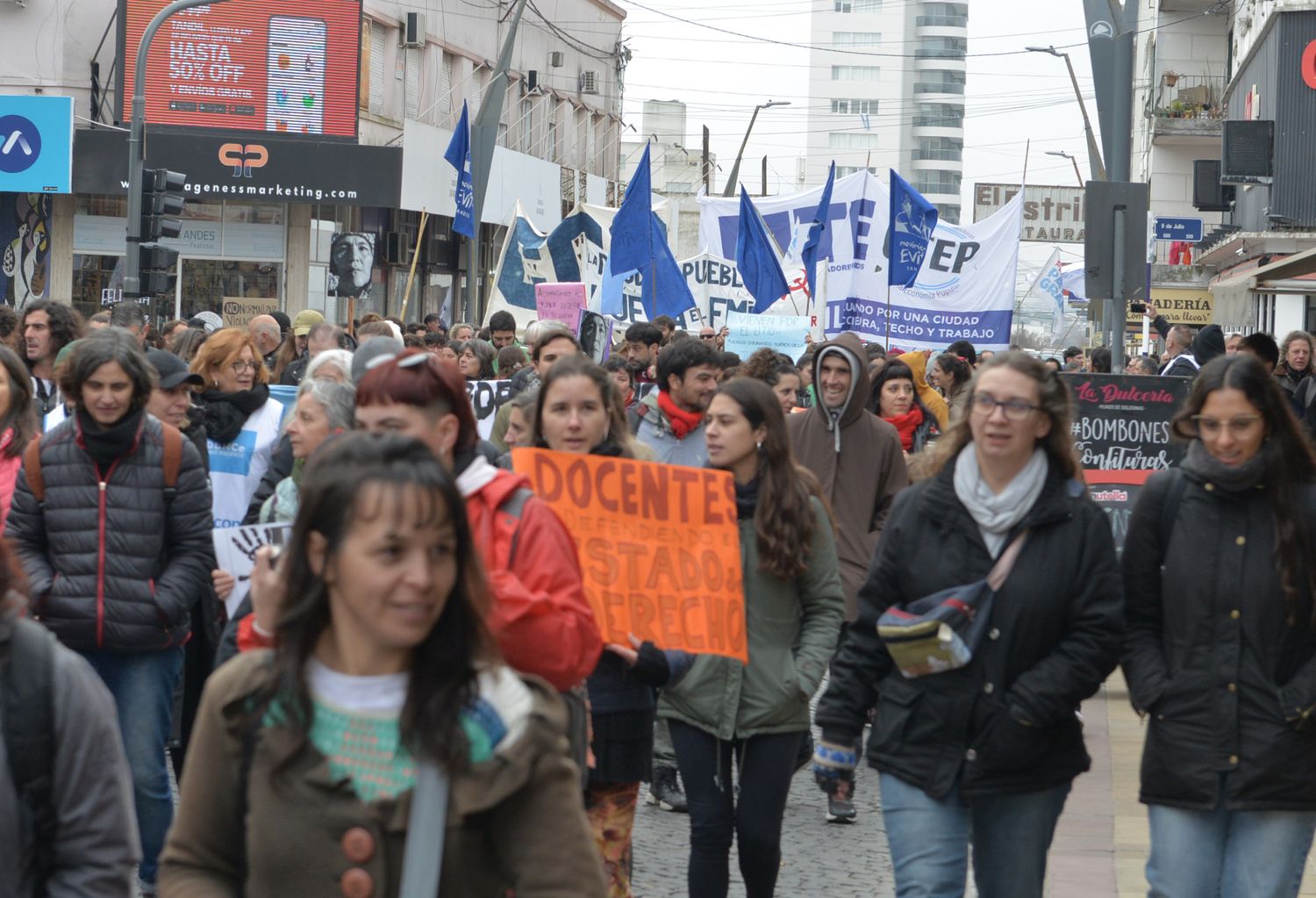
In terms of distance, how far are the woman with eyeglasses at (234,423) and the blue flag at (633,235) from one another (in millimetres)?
10811

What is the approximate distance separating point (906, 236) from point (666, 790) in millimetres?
11679

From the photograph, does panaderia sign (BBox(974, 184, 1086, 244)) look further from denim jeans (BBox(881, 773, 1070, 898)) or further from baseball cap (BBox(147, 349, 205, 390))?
denim jeans (BBox(881, 773, 1070, 898))

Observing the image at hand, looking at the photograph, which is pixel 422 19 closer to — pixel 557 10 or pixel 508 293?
pixel 557 10

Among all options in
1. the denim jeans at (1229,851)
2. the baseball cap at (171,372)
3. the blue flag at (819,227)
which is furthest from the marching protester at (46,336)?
the blue flag at (819,227)

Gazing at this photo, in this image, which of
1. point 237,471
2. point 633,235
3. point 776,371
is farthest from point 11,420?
point 633,235

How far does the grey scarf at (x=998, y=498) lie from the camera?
462 centimetres

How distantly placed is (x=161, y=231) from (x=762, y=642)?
1582 centimetres

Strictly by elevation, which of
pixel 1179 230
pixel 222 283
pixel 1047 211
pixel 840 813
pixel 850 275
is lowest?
pixel 840 813

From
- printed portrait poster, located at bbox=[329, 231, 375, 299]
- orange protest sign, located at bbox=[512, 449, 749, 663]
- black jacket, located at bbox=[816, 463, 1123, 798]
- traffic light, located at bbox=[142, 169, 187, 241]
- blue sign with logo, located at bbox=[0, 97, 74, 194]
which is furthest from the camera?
blue sign with logo, located at bbox=[0, 97, 74, 194]

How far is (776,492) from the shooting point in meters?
5.61

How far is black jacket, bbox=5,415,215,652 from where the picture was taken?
5.83 m

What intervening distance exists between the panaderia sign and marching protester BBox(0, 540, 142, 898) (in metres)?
64.4

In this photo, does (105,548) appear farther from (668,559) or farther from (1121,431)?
(1121,431)

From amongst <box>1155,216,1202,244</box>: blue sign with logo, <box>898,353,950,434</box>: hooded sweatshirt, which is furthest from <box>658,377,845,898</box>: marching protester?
<box>1155,216,1202,244</box>: blue sign with logo
